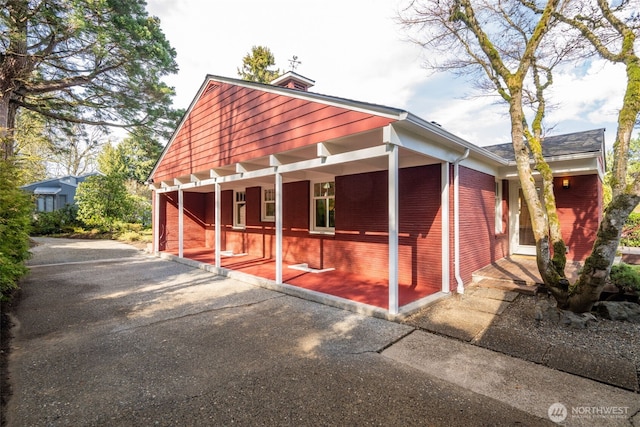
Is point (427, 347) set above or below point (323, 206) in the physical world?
below

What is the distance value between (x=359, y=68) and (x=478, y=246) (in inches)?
331

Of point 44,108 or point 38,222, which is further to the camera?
point 38,222

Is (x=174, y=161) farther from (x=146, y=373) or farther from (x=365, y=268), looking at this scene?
(x=146, y=373)

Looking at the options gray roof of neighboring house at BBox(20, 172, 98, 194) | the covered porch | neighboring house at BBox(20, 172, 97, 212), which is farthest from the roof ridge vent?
neighboring house at BBox(20, 172, 97, 212)

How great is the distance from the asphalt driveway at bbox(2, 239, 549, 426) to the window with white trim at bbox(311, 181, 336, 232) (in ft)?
9.78

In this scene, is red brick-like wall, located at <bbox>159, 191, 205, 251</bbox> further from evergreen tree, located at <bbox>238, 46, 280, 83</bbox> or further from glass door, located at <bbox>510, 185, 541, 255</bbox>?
evergreen tree, located at <bbox>238, 46, 280, 83</bbox>

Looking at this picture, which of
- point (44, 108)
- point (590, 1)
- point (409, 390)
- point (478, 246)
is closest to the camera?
point (409, 390)

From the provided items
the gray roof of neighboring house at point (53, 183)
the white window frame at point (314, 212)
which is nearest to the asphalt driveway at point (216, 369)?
the white window frame at point (314, 212)

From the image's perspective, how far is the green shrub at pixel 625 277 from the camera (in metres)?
4.75

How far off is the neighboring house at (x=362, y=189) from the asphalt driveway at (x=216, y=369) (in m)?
1.26

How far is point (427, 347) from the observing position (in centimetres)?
372

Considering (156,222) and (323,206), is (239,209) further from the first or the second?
(323,206)

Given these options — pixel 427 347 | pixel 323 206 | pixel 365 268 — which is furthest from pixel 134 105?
pixel 427 347

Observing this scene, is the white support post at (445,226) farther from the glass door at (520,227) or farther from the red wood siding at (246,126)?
the glass door at (520,227)
